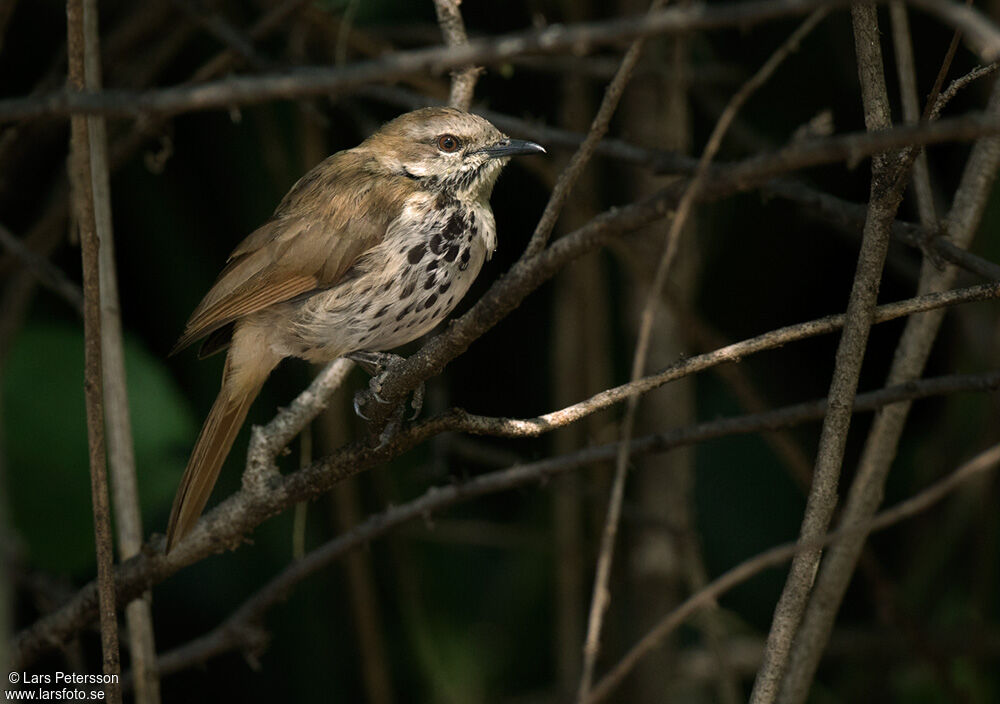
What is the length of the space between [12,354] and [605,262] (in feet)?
8.07

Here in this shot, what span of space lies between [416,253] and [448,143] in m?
0.46

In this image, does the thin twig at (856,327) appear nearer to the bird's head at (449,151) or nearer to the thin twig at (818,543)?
the thin twig at (818,543)

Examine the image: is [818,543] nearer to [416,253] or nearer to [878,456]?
[878,456]

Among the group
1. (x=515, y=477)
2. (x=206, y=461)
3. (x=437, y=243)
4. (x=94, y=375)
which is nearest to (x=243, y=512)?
(x=206, y=461)

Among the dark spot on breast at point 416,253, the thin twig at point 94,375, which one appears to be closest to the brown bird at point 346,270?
the dark spot on breast at point 416,253

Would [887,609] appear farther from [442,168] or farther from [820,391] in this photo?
[442,168]

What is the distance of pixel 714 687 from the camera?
4.61 metres

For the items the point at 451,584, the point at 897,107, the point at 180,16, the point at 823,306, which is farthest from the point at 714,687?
the point at 180,16

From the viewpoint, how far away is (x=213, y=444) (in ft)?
10.1

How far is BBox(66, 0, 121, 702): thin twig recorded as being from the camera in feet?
7.04

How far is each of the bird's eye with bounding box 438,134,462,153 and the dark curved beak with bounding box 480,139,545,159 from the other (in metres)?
0.08

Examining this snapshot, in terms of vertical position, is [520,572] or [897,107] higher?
[897,107]

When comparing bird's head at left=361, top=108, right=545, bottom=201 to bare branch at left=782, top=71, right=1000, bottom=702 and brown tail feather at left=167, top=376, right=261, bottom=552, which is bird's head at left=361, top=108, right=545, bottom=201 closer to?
brown tail feather at left=167, top=376, right=261, bottom=552

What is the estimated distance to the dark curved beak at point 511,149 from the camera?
3188mm
